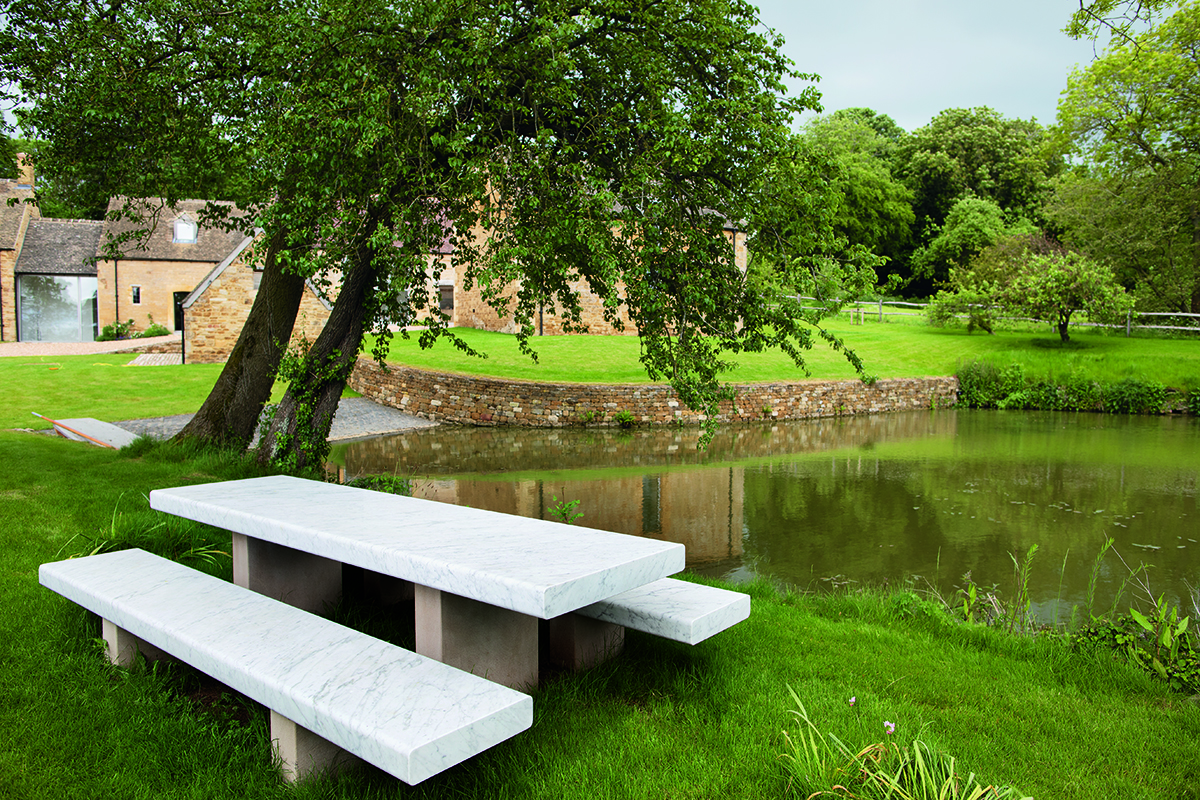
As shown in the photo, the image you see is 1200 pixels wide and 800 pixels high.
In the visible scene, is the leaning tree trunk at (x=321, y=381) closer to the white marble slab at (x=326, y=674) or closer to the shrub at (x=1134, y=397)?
the white marble slab at (x=326, y=674)

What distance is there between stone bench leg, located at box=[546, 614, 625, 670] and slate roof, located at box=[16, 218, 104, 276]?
3684cm

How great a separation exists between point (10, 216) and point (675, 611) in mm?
41007

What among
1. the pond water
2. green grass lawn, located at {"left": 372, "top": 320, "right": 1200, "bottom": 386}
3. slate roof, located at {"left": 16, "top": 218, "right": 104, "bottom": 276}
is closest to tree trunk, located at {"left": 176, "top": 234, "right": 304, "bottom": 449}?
the pond water

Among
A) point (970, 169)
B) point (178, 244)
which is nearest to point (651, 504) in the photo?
point (178, 244)

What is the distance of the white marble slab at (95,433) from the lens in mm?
10297

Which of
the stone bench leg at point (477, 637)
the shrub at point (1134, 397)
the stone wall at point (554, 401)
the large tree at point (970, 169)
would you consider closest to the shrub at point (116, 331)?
the stone wall at point (554, 401)

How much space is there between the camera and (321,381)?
8.53m

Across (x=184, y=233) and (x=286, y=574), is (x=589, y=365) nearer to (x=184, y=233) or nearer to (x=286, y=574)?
(x=286, y=574)

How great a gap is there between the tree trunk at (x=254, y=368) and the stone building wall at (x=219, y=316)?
15.7 m

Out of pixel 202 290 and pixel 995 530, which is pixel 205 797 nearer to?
pixel 995 530

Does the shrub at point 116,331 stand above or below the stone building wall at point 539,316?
below

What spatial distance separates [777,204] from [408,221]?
3539 millimetres

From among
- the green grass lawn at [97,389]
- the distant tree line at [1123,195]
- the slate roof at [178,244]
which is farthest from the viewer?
the slate roof at [178,244]

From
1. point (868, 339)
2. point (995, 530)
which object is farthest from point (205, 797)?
point (868, 339)
